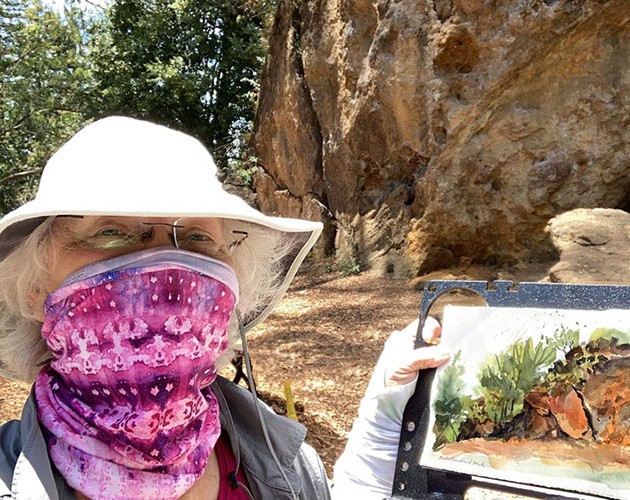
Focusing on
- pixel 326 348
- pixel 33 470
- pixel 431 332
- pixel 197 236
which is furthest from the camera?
pixel 326 348

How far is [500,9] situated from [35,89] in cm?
989

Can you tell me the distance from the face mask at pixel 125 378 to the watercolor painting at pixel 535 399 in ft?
1.88

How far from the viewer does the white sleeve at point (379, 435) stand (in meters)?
1.51

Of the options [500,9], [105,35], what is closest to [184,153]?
[500,9]

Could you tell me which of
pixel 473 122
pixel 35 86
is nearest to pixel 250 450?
pixel 473 122

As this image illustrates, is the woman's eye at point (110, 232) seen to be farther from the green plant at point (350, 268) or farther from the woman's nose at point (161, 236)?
the green plant at point (350, 268)

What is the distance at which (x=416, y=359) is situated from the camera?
1.48 metres

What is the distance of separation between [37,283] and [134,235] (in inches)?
9.3

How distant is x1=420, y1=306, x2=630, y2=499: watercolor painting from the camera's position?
1.34 meters

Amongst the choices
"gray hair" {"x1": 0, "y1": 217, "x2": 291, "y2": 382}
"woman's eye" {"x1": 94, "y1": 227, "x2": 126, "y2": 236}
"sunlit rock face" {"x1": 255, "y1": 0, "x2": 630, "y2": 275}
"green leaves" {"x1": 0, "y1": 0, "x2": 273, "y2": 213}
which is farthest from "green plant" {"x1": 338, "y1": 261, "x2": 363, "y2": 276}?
"woman's eye" {"x1": 94, "y1": 227, "x2": 126, "y2": 236}

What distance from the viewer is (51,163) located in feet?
4.25

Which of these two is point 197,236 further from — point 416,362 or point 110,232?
point 416,362

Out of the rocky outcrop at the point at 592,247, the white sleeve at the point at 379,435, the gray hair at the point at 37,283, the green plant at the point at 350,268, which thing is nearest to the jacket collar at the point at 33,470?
the gray hair at the point at 37,283

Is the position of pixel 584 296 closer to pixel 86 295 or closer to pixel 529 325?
pixel 529 325
